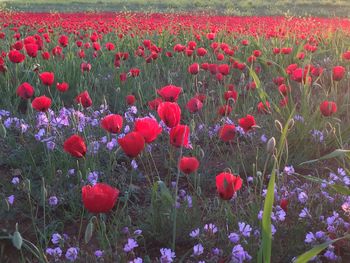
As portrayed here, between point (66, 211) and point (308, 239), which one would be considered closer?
point (308, 239)

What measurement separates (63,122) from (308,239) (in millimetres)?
1711

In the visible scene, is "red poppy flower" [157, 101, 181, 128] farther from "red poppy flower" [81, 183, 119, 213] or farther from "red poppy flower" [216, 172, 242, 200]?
"red poppy flower" [81, 183, 119, 213]

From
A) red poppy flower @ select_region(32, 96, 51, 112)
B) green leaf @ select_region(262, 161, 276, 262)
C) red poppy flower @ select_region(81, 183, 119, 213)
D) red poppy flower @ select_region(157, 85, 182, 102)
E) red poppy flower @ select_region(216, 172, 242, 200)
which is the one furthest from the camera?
red poppy flower @ select_region(32, 96, 51, 112)

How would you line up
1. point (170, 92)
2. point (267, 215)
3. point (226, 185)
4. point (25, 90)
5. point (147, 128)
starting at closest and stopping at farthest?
point (267, 215), point (226, 185), point (147, 128), point (170, 92), point (25, 90)

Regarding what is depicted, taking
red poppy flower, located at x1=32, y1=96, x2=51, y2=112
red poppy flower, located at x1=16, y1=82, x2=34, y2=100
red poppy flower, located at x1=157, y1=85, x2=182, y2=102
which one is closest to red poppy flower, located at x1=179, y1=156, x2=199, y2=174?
red poppy flower, located at x1=157, y1=85, x2=182, y2=102

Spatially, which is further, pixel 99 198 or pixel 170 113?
pixel 170 113

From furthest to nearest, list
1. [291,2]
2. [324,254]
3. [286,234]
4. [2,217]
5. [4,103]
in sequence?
[291,2] → [4,103] → [2,217] → [286,234] → [324,254]

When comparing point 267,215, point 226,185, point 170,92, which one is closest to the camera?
point 267,215

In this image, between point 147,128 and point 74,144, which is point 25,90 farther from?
point 147,128

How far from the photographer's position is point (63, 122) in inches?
115

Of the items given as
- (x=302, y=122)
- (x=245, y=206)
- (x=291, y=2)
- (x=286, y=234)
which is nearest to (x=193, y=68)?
(x=302, y=122)

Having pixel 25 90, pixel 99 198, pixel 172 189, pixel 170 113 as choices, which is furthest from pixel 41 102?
pixel 99 198

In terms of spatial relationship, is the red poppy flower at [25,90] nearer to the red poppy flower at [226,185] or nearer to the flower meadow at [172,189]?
the flower meadow at [172,189]

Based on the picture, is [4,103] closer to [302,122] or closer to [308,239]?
[302,122]
